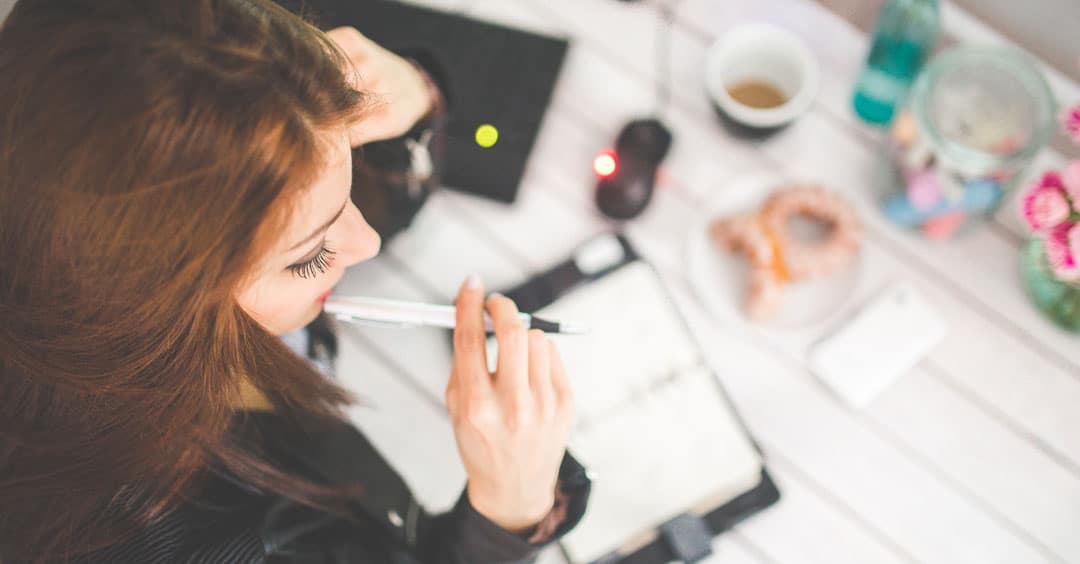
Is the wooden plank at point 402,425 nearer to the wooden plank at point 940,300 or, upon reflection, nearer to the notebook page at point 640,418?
the notebook page at point 640,418

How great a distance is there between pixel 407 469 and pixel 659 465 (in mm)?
265

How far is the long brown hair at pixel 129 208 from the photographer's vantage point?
0.38 metres

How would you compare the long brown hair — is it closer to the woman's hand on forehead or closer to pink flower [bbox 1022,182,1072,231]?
the woman's hand on forehead

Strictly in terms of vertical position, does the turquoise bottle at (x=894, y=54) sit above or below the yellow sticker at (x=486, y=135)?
above

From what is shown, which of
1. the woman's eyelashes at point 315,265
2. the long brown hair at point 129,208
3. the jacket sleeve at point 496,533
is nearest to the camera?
the long brown hair at point 129,208

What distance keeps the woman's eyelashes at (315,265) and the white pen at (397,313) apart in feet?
0.37

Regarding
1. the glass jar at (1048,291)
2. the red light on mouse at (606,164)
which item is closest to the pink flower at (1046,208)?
the glass jar at (1048,291)

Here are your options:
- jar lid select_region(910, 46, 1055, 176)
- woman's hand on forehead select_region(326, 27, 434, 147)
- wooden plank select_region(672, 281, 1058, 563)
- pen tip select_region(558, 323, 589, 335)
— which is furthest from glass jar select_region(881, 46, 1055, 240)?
woman's hand on forehead select_region(326, 27, 434, 147)

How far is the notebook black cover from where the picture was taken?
0.85m

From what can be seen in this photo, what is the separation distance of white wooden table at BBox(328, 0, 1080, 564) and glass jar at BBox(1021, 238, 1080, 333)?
1cm

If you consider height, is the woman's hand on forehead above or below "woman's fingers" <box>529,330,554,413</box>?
above

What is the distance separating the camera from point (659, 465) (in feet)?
2.60

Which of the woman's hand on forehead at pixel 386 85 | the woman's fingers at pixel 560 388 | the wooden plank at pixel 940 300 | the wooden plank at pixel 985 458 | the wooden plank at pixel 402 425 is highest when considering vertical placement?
the woman's hand on forehead at pixel 386 85

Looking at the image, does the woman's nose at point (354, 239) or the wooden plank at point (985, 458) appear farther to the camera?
the wooden plank at point (985, 458)
